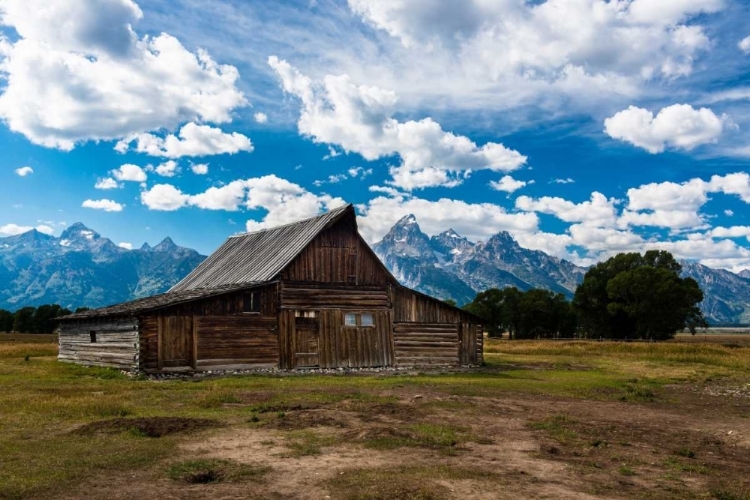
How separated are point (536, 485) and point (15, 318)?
5765 inches

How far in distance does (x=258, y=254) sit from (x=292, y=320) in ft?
26.6

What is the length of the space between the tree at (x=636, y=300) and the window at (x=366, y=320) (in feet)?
206

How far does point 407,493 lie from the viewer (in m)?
9.11

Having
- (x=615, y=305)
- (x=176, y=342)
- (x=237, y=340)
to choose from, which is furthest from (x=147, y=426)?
(x=615, y=305)

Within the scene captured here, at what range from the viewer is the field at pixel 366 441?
9.70m

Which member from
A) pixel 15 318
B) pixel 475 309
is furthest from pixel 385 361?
pixel 15 318

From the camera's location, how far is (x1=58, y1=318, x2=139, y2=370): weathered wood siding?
31.1m

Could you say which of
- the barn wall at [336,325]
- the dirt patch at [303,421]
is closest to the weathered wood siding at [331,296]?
the barn wall at [336,325]

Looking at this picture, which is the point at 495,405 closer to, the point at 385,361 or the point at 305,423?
the point at 305,423

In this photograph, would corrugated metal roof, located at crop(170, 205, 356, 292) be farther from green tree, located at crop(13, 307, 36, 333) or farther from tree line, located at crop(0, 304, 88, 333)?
green tree, located at crop(13, 307, 36, 333)

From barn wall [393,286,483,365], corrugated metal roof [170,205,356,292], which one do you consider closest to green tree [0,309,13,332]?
corrugated metal roof [170,205,356,292]

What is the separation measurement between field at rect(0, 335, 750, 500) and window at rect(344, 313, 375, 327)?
427 inches

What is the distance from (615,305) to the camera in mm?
91625

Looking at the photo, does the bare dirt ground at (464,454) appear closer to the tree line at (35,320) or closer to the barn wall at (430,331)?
the barn wall at (430,331)
